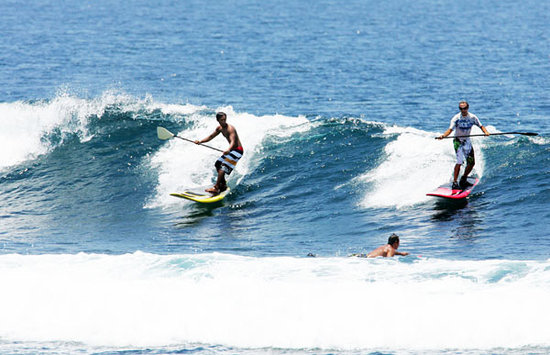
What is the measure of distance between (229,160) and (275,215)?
1.50 meters

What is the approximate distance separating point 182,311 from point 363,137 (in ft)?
31.9

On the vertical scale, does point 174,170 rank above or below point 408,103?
below

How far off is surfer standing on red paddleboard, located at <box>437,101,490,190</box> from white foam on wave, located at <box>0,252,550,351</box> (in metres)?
4.47

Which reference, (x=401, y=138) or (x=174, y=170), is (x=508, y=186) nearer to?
(x=401, y=138)

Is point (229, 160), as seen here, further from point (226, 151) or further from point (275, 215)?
point (275, 215)


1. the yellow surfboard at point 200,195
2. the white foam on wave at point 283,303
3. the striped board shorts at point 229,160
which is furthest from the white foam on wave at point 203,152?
the white foam on wave at point 283,303

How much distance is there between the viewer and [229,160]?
15977 mm

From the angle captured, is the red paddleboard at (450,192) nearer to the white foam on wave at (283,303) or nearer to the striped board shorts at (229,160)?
the striped board shorts at (229,160)

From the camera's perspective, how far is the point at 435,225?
45.9 feet

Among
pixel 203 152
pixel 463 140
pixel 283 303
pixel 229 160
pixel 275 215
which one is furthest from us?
pixel 203 152

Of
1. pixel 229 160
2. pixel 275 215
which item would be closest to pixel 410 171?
pixel 275 215

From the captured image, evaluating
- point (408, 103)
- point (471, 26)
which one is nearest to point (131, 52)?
point (408, 103)

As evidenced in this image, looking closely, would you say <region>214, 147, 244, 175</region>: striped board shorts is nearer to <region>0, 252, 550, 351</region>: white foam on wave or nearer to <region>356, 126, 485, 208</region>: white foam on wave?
<region>356, 126, 485, 208</region>: white foam on wave

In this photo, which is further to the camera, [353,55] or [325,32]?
[325,32]
